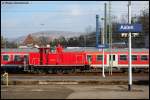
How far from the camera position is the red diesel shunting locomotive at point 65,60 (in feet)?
175

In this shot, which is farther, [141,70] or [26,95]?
[141,70]

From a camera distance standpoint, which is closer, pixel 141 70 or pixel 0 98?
pixel 0 98

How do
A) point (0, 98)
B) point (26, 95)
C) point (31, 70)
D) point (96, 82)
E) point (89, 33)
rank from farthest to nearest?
point (89, 33)
point (31, 70)
point (96, 82)
point (26, 95)
point (0, 98)

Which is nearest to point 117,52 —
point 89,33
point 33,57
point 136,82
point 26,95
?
point 33,57

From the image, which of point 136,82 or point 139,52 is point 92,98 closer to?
point 136,82

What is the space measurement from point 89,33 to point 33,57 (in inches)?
2242

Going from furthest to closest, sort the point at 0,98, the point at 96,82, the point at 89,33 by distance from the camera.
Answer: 1. the point at 89,33
2. the point at 96,82
3. the point at 0,98

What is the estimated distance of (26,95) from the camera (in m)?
23.6

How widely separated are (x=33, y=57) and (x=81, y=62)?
5863 mm

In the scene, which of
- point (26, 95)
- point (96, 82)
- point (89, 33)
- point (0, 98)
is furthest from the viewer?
point (89, 33)

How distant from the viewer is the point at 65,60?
53594 millimetres

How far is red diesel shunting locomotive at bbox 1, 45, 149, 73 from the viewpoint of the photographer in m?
53.2

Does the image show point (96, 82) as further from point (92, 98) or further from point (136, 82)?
point (92, 98)

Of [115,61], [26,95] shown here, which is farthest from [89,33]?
→ [26,95]
